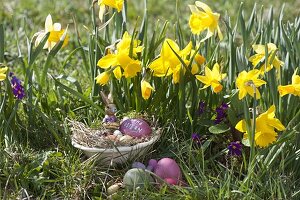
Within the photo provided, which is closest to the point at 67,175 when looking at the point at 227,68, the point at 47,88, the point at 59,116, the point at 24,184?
the point at 24,184

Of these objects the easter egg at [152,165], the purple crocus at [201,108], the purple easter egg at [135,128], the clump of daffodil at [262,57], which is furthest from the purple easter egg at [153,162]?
the clump of daffodil at [262,57]

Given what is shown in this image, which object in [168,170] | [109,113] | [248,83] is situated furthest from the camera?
[109,113]

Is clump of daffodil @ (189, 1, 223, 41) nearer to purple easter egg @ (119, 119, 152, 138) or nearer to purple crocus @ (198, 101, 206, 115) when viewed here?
purple crocus @ (198, 101, 206, 115)

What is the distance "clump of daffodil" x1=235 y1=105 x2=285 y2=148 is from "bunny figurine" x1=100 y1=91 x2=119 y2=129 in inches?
20.8

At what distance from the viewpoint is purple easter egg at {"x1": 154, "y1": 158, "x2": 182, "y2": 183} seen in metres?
A: 2.76

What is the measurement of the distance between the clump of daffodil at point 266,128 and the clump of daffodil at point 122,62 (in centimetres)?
48

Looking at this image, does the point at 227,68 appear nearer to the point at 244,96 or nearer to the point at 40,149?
the point at 244,96

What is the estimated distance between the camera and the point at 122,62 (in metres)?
2.84

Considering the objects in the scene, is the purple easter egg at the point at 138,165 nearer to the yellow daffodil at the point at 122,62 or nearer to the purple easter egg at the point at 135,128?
the purple easter egg at the point at 135,128

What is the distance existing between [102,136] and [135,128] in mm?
132

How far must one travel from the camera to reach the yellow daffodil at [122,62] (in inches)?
112

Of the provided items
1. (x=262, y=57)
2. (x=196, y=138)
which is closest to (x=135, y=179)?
(x=196, y=138)

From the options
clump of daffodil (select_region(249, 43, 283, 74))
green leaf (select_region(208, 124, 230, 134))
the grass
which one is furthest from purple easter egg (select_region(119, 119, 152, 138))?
clump of daffodil (select_region(249, 43, 283, 74))

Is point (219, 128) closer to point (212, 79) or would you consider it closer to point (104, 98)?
point (212, 79)
